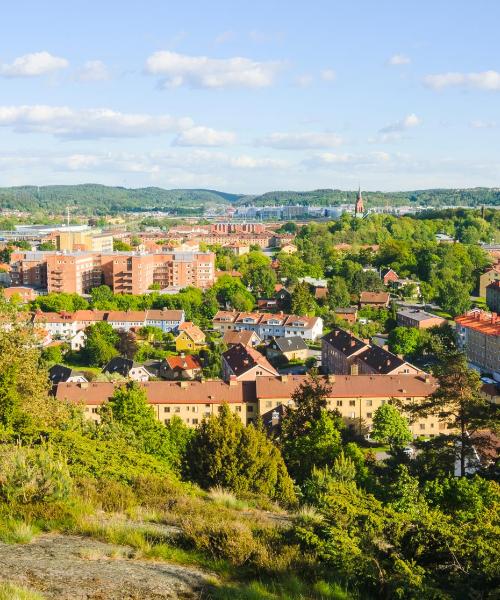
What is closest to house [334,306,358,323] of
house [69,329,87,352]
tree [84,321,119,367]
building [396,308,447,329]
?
building [396,308,447,329]

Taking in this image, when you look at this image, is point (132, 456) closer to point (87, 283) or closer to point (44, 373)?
point (44, 373)

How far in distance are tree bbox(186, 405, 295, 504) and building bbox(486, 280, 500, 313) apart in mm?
43596

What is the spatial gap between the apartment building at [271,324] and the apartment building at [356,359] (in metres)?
6.28

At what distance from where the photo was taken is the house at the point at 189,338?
135 feet

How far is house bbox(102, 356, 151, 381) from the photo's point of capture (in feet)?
109

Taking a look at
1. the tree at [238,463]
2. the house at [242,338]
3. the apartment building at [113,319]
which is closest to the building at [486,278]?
the house at [242,338]

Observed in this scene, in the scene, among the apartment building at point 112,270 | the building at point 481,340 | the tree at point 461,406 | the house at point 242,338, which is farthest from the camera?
the apartment building at point 112,270

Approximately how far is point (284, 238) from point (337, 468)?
281 feet

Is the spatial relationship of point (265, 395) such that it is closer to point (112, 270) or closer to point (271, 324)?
point (271, 324)

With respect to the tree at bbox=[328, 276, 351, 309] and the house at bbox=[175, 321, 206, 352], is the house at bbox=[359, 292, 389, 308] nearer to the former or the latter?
the tree at bbox=[328, 276, 351, 309]

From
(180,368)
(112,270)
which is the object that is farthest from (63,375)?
(112,270)

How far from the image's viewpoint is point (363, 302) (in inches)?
2064

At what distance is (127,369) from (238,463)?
22055 mm

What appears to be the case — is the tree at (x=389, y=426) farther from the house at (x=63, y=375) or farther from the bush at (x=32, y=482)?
the bush at (x=32, y=482)
